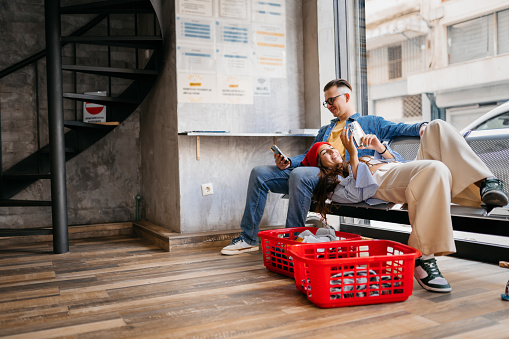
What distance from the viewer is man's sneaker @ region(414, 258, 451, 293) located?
7.10ft

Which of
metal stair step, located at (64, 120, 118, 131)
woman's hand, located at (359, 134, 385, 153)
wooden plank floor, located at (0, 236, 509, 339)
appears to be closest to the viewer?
wooden plank floor, located at (0, 236, 509, 339)

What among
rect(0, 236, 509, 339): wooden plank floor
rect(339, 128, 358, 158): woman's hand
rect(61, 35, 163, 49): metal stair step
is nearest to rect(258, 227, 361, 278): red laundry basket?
rect(0, 236, 509, 339): wooden plank floor

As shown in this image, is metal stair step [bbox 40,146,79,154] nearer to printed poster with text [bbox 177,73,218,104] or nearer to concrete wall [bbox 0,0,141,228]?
concrete wall [bbox 0,0,141,228]

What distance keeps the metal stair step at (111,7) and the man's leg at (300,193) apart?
197 cm

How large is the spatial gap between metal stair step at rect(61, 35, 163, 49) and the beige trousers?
7.88ft

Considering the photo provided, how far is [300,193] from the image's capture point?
116 inches

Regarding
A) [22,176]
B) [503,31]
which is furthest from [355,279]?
[22,176]

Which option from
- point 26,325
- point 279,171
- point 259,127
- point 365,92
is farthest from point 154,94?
point 26,325

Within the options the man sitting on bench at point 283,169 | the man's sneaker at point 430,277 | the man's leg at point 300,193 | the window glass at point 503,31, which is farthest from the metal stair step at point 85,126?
the window glass at point 503,31

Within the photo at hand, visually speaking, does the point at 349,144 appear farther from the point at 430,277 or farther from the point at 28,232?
the point at 28,232

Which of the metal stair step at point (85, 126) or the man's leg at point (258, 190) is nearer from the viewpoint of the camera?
the man's leg at point (258, 190)

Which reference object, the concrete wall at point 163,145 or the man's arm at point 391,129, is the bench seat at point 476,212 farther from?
the concrete wall at point 163,145

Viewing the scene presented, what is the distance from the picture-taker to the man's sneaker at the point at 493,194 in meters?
2.01

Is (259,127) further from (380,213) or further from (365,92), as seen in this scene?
(380,213)
